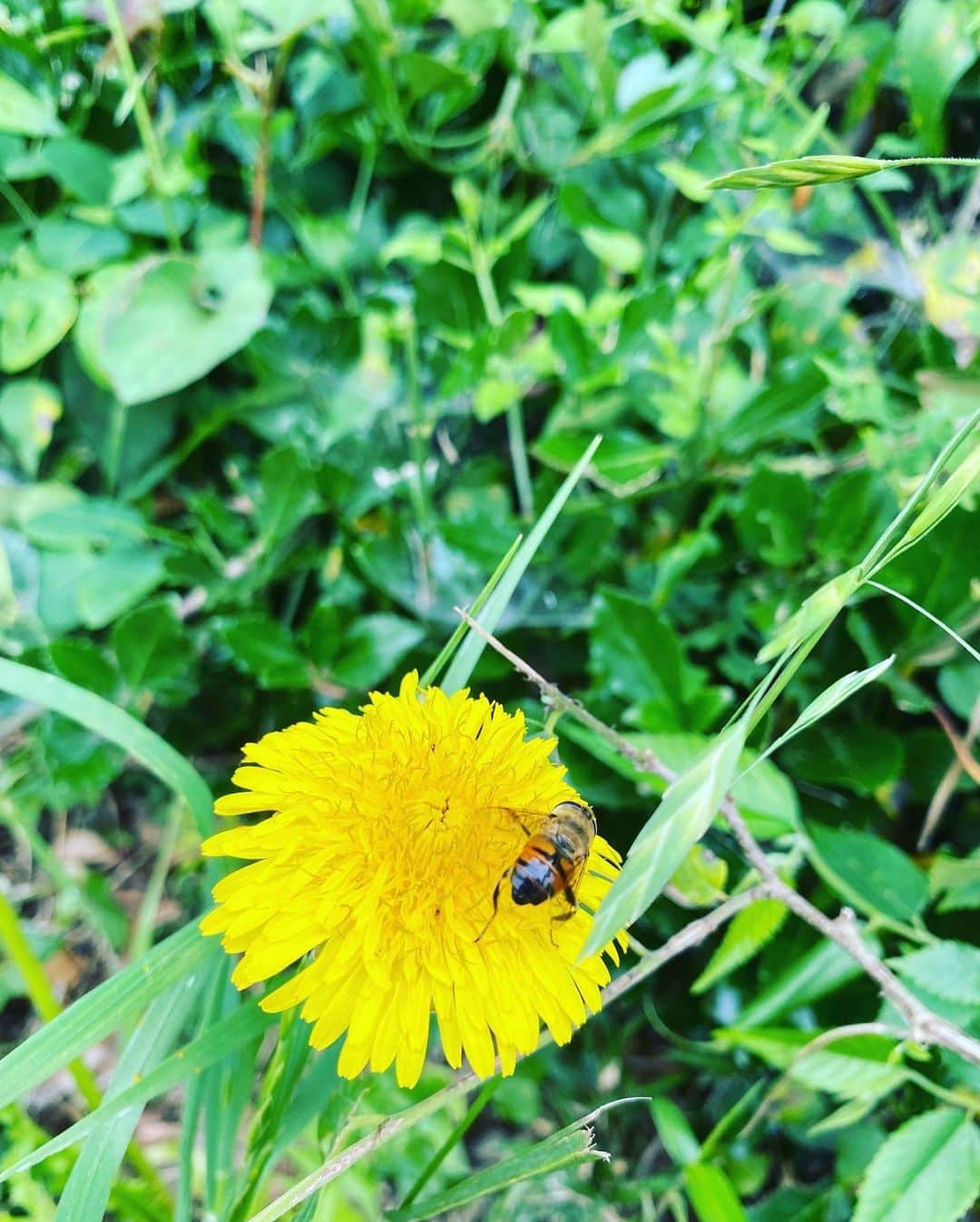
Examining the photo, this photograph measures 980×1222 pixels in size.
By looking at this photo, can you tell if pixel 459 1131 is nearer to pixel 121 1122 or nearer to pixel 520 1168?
pixel 520 1168

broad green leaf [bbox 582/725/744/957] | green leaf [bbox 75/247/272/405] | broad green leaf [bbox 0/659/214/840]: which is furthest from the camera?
green leaf [bbox 75/247/272/405]

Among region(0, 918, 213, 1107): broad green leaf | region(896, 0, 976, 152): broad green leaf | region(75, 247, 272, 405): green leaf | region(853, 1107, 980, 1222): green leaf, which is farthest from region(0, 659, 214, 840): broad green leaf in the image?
region(896, 0, 976, 152): broad green leaf

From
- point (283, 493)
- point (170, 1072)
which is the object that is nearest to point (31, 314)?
point (283, 493)

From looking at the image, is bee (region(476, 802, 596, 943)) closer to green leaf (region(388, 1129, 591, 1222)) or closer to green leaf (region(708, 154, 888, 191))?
green leaf (region(388, 1129, 591, 1222))

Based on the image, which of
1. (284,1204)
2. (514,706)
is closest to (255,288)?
(514,706)

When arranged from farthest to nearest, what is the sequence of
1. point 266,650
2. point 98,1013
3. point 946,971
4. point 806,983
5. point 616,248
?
point 616,248 < point 266,650 < point 806,983 < point 946,971 < point 98,1013
